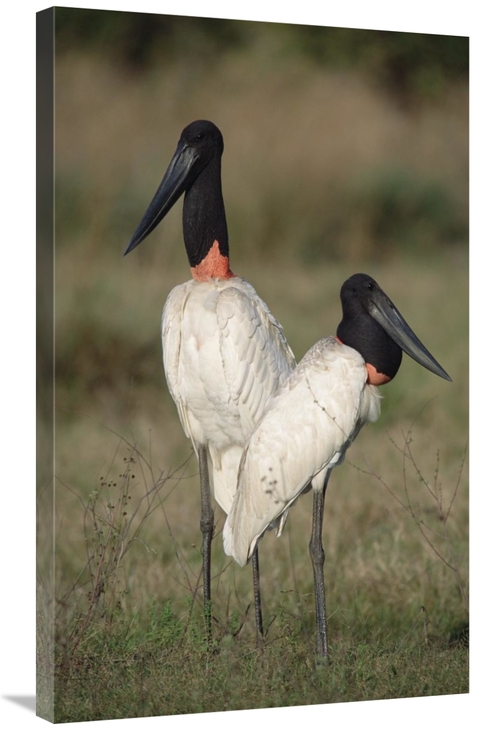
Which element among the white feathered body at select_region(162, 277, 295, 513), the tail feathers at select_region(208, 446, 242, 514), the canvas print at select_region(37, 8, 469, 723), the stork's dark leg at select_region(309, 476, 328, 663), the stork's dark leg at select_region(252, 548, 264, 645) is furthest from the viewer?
the tail feathers at select_region(208, 446, 242, 514)

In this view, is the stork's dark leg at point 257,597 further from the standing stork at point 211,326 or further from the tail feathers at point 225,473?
Answer: the tail feathers at point 225,473

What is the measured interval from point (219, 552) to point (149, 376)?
1376mm

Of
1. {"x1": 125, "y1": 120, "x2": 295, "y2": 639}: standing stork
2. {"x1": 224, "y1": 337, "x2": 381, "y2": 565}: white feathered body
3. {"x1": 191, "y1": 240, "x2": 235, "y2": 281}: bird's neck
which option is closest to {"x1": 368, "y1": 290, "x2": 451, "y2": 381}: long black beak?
{"x1": 224, "y1": 337, "x2": 381, "y2": 565}: white feathered body

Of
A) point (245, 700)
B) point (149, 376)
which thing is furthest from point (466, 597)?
point (149, 376)

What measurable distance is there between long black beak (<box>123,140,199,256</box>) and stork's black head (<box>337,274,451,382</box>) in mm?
834

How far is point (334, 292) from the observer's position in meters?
9.12

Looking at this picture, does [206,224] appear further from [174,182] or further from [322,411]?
[322,411]

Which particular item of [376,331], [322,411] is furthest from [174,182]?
[322,411]

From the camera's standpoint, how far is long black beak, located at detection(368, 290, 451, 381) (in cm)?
680

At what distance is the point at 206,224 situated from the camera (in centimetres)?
706

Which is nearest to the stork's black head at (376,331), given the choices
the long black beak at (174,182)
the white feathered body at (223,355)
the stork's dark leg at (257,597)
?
the white feathered body at (223,355)

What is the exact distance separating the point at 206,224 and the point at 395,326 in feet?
3.11

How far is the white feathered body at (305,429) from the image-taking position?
670cm

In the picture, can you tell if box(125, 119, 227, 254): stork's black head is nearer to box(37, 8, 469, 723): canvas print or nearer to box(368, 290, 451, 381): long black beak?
box(37, 8, 469, 723): canvas print
